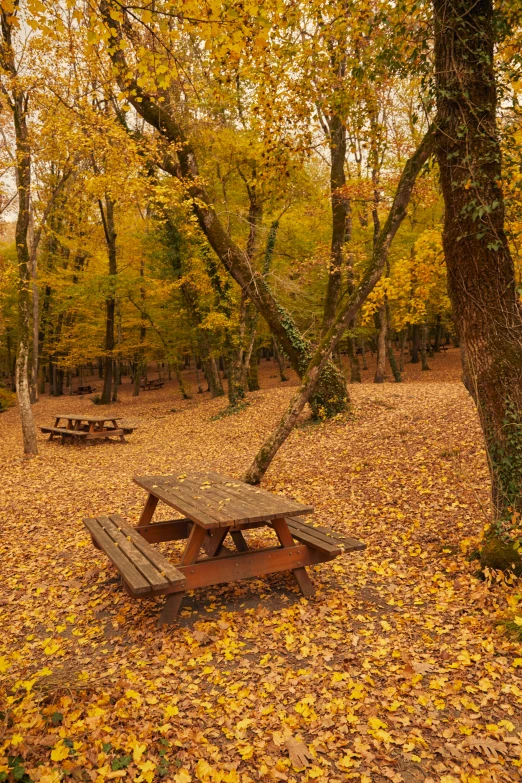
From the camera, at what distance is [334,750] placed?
112 inches

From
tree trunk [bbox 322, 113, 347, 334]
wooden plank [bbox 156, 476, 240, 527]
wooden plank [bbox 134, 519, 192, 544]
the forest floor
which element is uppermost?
tree trunk [bbox 322, 113, 347, 334]

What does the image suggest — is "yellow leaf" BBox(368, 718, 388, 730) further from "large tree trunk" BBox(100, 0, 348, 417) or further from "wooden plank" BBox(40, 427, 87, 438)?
"wooden plank" BBox(40, 427, 87, 438)

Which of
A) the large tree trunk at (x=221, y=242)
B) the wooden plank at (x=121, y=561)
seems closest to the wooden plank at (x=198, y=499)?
the wooden plank at (x=121, y=561)

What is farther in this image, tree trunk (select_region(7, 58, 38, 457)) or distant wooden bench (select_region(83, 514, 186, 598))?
tree trunk (select_region(7, 58, 38, 457))

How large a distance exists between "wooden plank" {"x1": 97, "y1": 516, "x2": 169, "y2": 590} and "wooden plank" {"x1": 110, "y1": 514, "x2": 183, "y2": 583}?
0.02 m

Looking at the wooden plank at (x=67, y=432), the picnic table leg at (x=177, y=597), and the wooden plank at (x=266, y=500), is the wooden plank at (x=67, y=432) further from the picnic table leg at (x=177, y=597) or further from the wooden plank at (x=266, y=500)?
the picnic table leg at (x=177, y=597)

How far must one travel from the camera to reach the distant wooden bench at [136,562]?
374 centimetres

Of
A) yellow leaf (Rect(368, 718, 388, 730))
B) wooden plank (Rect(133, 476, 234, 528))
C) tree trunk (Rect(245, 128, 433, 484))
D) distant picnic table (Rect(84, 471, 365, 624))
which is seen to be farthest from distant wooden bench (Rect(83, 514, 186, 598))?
tree trunk (Rect(245, 128, 433, 484))

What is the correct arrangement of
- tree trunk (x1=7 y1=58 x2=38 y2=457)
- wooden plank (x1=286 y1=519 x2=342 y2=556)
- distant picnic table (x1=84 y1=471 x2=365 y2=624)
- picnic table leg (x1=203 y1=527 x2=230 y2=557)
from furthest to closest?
1. tree trunk (x1=7 y1=58 x2=38 y2=457)
2. picnic table leg (x1=203 y1=527 x2=230 y2=557)
3. wooden plank (x1=286 y1=519 x2=342 y2=556)
4. distant picnic table (x1=84 y1=471 x2=365 y2=624)

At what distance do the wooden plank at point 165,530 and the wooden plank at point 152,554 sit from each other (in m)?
→ 0.15

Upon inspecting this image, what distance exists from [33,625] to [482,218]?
5305 mm

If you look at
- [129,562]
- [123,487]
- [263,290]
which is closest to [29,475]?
[123,487]

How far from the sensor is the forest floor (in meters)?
2.75

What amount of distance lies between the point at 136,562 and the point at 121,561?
163mm
